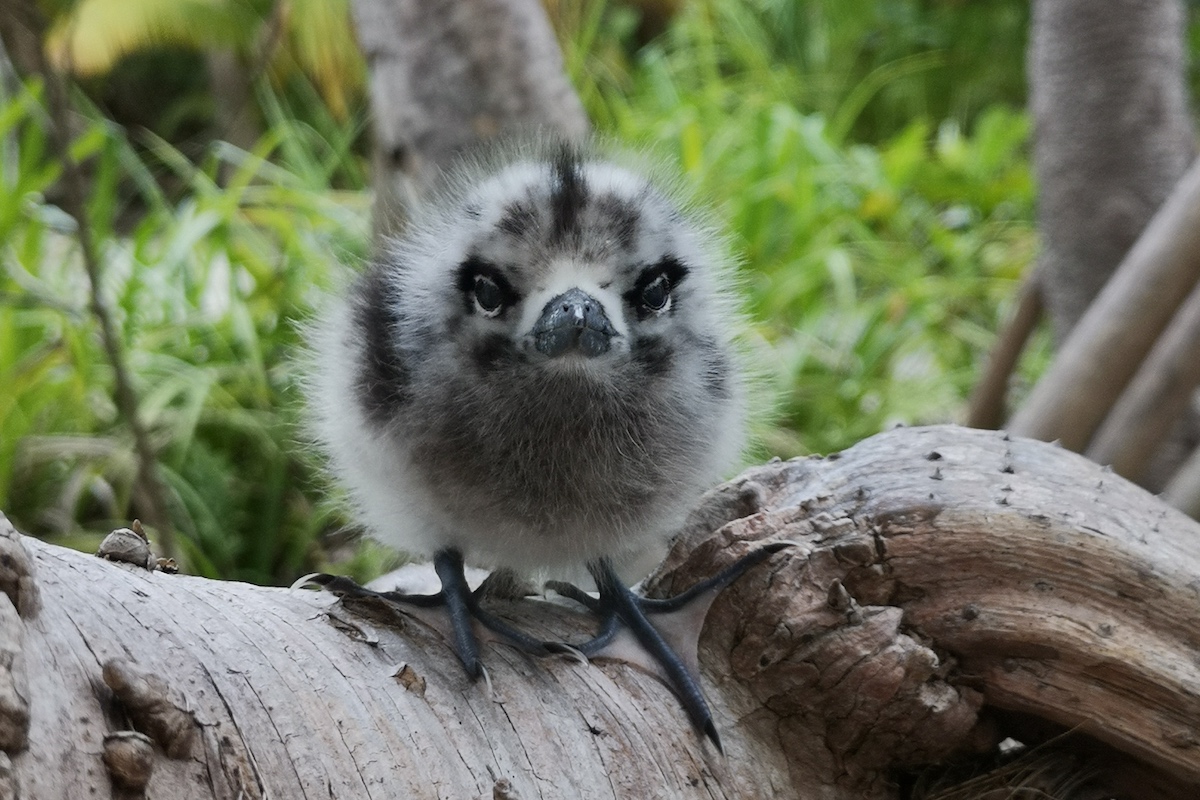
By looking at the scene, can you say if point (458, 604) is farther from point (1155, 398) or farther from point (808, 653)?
point (1155, 398)

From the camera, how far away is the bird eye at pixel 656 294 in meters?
1.33

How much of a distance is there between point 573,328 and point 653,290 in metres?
0.17

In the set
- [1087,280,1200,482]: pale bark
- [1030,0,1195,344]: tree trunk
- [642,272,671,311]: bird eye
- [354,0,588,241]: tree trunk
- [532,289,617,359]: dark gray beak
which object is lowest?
[532,289,617,359]: dark gray beak

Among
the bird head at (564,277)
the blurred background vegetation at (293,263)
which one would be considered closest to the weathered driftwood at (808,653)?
the bird head at (564,277)

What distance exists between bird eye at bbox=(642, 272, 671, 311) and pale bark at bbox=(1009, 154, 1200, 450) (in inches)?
51.0

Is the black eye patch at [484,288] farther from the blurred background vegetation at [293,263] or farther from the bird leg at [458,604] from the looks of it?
the blurred background vegetation at [293,263]

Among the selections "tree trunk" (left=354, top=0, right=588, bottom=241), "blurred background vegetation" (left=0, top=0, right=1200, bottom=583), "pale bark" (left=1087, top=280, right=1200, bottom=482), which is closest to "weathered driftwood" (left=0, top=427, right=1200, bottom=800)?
"blurred background vegetation" (left=0, top=0, right=1200, bottom=583)

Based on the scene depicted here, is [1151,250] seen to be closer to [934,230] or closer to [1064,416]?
[1064,416]

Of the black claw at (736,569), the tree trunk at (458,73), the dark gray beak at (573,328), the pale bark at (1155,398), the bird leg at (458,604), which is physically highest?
the tree trunk at (458,73)

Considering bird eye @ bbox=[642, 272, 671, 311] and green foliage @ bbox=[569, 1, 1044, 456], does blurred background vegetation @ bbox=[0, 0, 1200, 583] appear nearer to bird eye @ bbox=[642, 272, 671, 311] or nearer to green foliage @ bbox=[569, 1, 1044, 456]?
green foliage @ bbox=[569, 1, 1044, 456]

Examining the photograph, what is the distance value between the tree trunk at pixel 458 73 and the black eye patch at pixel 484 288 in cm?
114

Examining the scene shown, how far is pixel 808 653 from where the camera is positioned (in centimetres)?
134

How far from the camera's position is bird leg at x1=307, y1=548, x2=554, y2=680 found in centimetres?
132

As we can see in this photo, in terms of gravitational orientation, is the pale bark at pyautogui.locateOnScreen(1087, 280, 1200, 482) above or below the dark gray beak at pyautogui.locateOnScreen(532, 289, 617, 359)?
above
